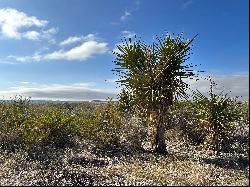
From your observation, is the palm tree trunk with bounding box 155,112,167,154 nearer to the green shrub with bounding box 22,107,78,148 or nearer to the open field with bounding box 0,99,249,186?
the open field with bounding box 0,99,249,186

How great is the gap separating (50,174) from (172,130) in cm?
852

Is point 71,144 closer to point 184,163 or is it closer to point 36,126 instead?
point 36,126

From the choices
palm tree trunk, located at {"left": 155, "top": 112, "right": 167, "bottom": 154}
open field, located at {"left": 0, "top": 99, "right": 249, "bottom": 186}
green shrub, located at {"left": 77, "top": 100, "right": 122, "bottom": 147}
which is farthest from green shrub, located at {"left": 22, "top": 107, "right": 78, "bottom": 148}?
palm tree trunk, located at {"left": 155, "top": 112, "right": 167, "bottom": 154}

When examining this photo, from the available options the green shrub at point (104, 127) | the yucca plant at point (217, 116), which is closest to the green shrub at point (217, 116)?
the yucca plant at point (217, 116)

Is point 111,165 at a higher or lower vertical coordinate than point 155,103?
lower

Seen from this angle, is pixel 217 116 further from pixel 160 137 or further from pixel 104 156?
pixel 104 156

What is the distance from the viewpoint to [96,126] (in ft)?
52.6

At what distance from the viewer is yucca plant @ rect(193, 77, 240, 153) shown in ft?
48.4

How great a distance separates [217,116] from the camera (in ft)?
48.4

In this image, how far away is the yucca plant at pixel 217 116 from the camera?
48.4ft

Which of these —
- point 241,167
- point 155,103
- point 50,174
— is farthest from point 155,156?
point 50,174

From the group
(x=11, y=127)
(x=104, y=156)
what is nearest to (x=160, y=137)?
(x=104, y=156)

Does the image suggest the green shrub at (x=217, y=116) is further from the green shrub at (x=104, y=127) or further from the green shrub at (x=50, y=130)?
Result: the green shrub at (x=50, y=130)

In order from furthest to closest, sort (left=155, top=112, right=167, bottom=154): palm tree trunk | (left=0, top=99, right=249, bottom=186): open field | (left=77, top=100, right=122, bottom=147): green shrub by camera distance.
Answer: (left=77, top=100, right=122, bottom=147): green shrub, (left=155, top=112, right=167, bottom=154): palm tree trunk, (left=0, top=99, right=249, bottom=186): open field
